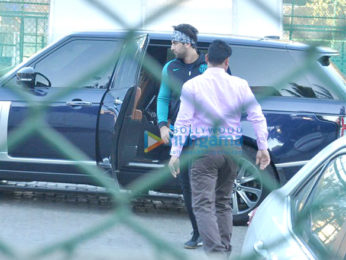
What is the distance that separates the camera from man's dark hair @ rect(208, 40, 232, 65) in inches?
174

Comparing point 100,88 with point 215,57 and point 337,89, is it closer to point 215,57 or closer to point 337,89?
point 215,57

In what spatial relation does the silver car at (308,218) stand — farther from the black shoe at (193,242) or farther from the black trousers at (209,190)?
the black shoe at (193,242)

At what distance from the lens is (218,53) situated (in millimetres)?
4484

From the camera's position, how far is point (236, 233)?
21.0 ft

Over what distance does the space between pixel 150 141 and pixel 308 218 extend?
3.84 meters

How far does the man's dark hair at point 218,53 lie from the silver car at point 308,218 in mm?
962

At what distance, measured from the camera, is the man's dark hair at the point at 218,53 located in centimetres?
442

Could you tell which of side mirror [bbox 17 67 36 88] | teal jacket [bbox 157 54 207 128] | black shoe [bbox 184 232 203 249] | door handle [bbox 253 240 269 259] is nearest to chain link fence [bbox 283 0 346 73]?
door handle [bbox 253 240 269 259]

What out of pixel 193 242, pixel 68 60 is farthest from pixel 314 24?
pixel 68 60

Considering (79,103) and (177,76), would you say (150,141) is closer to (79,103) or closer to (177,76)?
(79,103)

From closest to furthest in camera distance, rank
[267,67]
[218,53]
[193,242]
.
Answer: [218,53]
[193,242]
[267,67]

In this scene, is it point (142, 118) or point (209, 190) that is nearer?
point (209, 190)

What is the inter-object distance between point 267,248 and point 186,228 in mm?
3607

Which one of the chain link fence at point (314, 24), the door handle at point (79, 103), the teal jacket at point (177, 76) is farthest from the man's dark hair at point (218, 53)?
the chain link fence at point (314, 24)
